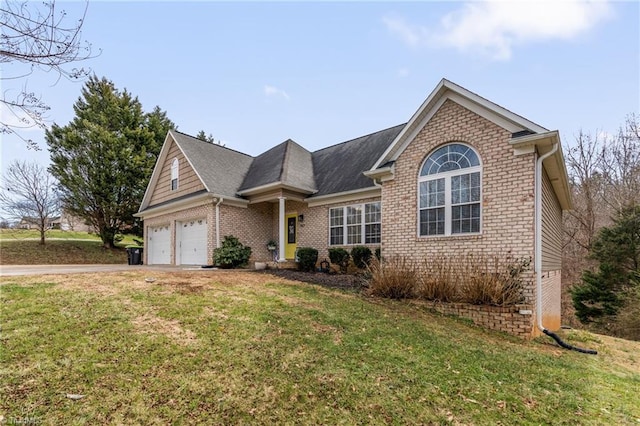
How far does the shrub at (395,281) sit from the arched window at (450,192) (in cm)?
105

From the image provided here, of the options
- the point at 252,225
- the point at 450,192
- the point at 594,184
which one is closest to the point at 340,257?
the point at 252,225

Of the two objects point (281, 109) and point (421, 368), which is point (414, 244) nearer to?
point (421, 368)

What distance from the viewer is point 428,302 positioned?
7414mm

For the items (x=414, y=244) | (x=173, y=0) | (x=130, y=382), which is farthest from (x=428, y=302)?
(x=173, y=0)

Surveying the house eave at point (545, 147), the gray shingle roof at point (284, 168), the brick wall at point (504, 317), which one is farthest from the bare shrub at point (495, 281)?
the gray shingle roof at point (284, 168)

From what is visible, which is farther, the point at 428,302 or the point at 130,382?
the point at 428,302

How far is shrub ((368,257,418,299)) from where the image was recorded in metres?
7.95

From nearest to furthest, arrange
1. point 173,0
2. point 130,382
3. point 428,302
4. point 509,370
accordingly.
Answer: point 130,382
point 509,370
point 428,302
point 173,0

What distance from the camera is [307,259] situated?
496 inches

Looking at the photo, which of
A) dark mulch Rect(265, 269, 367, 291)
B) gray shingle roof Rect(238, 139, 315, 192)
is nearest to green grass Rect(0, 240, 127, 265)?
gray shingle roof Rect(238, 139, 315, 192)

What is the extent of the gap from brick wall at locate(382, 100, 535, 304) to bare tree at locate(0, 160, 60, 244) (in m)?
23.5

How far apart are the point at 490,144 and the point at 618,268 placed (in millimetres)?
12293

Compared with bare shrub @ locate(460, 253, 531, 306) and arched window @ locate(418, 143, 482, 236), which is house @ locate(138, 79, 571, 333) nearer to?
arched window @ locate(418, 143, 482, 236)

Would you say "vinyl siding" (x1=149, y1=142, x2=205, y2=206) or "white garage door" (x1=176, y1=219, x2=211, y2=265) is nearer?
"white garage door" (x1=176, y1=219, x2=211, y2=265)
